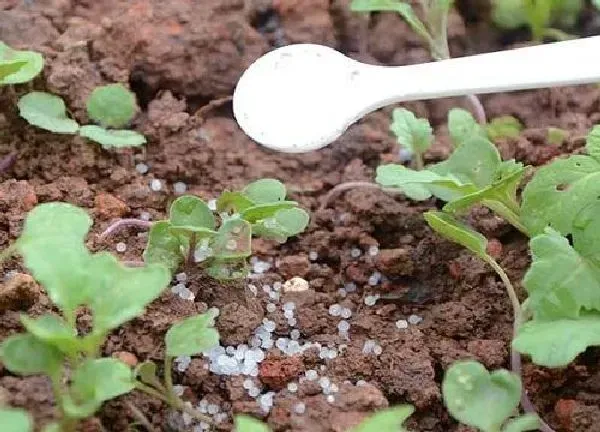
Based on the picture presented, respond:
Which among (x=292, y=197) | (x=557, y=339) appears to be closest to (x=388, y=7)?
(x=292, y=197)

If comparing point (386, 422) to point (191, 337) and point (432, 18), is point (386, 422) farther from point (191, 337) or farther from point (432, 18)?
point (432, 18)

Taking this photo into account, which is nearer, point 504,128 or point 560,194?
point 560,194

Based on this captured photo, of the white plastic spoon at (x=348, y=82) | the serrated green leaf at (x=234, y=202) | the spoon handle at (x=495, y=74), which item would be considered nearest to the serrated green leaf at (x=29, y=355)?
the serrated green leaf at (x=234, y=202)

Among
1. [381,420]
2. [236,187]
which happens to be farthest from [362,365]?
[236,187]

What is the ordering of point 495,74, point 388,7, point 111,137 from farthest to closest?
1. point 388,7
2. point 111,137
3. point 495,74

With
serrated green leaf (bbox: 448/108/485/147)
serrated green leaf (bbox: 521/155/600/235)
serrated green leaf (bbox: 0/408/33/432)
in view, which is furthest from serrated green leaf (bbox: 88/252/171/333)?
serrated green leaf (bbox: 448/108/485/147)

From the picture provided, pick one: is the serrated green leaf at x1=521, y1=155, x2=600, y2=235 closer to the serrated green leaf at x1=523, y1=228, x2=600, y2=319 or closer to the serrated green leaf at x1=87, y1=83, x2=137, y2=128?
the serrated green leaf at x1=523, y1=228, x2=600, y2=319

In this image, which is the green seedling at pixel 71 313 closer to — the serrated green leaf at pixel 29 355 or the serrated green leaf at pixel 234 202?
the serrated green leaf at pixel 29 355
